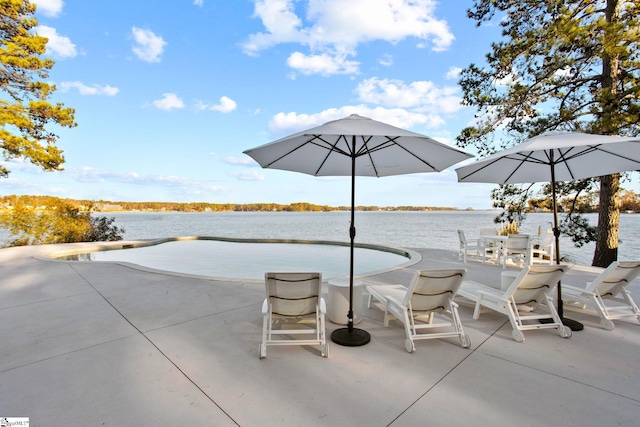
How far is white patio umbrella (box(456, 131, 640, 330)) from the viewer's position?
2.98m

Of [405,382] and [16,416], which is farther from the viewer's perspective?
[405,382]

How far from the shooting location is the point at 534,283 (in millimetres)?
3166

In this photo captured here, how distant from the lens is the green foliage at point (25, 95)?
9945 mm

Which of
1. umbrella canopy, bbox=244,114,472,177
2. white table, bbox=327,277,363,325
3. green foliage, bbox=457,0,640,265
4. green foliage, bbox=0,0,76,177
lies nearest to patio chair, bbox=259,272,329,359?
white table, bbox=327,277,363,325

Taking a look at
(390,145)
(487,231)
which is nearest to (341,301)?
(390,145)

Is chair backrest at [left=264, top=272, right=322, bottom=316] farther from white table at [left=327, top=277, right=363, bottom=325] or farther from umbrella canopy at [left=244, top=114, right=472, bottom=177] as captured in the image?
umbrella canopy at [left=244, top=114, right=472, bottom=177]

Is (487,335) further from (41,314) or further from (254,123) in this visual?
(254,123)

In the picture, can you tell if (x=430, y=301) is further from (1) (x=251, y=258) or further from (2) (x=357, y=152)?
(1) (x=251, y=258)

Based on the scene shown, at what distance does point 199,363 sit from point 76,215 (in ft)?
43.5

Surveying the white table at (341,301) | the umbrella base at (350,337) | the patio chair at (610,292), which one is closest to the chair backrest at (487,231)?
the patio chair at (610,292)

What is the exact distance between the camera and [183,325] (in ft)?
10.7

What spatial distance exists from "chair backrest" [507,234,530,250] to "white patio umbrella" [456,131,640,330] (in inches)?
94.2

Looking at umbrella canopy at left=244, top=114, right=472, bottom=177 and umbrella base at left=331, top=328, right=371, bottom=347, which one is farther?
umbrella base at left=331, top=328, right=371, bottom=347

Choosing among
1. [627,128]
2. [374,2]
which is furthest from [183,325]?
[627,128]
